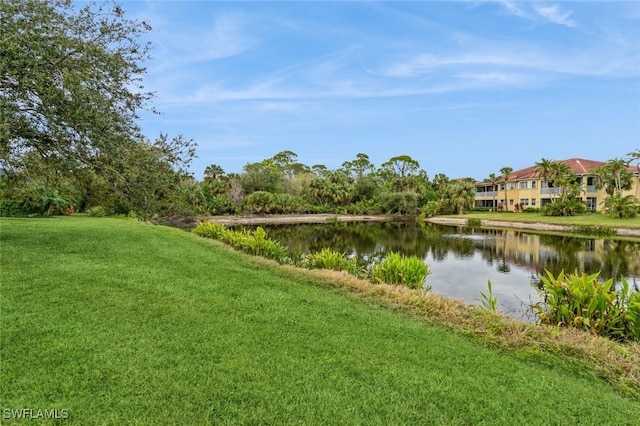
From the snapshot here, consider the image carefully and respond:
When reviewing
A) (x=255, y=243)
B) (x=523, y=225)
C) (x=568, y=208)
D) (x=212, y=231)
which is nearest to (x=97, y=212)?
(x=212, y=231)

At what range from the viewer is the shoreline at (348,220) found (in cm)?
3575

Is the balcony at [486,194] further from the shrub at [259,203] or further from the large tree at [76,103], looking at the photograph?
the large tree at [76,103]

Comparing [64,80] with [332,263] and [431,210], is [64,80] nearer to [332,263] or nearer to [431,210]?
[332,263]

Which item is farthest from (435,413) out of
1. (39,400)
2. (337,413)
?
(39,400)

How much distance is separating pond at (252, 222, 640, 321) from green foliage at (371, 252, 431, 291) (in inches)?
62.9

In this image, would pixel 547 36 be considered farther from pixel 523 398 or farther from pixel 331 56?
pixel 523 398

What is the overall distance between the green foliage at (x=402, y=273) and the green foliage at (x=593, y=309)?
9.95 feet

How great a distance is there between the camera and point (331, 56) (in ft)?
74.3

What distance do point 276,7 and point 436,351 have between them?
12.5 metres

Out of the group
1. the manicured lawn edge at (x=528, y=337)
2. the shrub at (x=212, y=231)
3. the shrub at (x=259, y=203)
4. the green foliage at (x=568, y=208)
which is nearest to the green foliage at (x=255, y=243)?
the shrub at (x=212, y=231)

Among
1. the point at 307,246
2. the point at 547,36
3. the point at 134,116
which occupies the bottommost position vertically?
the point at 307,246

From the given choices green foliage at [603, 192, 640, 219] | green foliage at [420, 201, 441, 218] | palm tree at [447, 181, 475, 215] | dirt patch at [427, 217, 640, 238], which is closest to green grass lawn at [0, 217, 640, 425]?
dirt patch at [427, 217, 640, 238]

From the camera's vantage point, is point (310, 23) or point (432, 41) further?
point (432, 41)

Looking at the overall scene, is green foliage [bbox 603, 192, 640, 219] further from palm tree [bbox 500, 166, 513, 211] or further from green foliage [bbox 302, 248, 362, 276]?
green foliage [bbox 302, 248, 362, 276]
